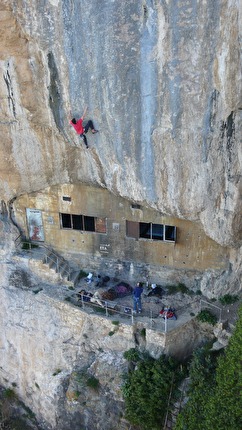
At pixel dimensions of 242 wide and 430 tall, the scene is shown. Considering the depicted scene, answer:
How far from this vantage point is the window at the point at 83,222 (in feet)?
64.8

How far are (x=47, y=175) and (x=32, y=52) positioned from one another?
5305 millimetres

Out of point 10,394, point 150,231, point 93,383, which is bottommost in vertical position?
point 10,394

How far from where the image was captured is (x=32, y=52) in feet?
49.3

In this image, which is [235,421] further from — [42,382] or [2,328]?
[2,328]

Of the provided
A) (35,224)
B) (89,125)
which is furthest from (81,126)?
(35,224)

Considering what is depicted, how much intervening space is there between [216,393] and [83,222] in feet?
30.3

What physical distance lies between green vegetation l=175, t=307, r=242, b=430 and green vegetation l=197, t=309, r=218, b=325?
1.75 metres

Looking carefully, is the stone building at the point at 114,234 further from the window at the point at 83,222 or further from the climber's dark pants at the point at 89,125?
the climber's dark pants at the point at 89,125

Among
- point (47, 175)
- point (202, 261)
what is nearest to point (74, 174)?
point (47, 175)

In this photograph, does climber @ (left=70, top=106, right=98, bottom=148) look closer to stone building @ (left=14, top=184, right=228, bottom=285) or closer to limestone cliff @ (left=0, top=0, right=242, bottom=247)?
limestone cliff @ (left=0, top=0, right=242, bottom=247)

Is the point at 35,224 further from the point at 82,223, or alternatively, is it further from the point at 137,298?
the point at 137,298

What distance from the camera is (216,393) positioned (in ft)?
45.3

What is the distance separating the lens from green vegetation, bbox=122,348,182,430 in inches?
643

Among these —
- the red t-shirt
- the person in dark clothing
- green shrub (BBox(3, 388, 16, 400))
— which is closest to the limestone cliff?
the red t-shirt
